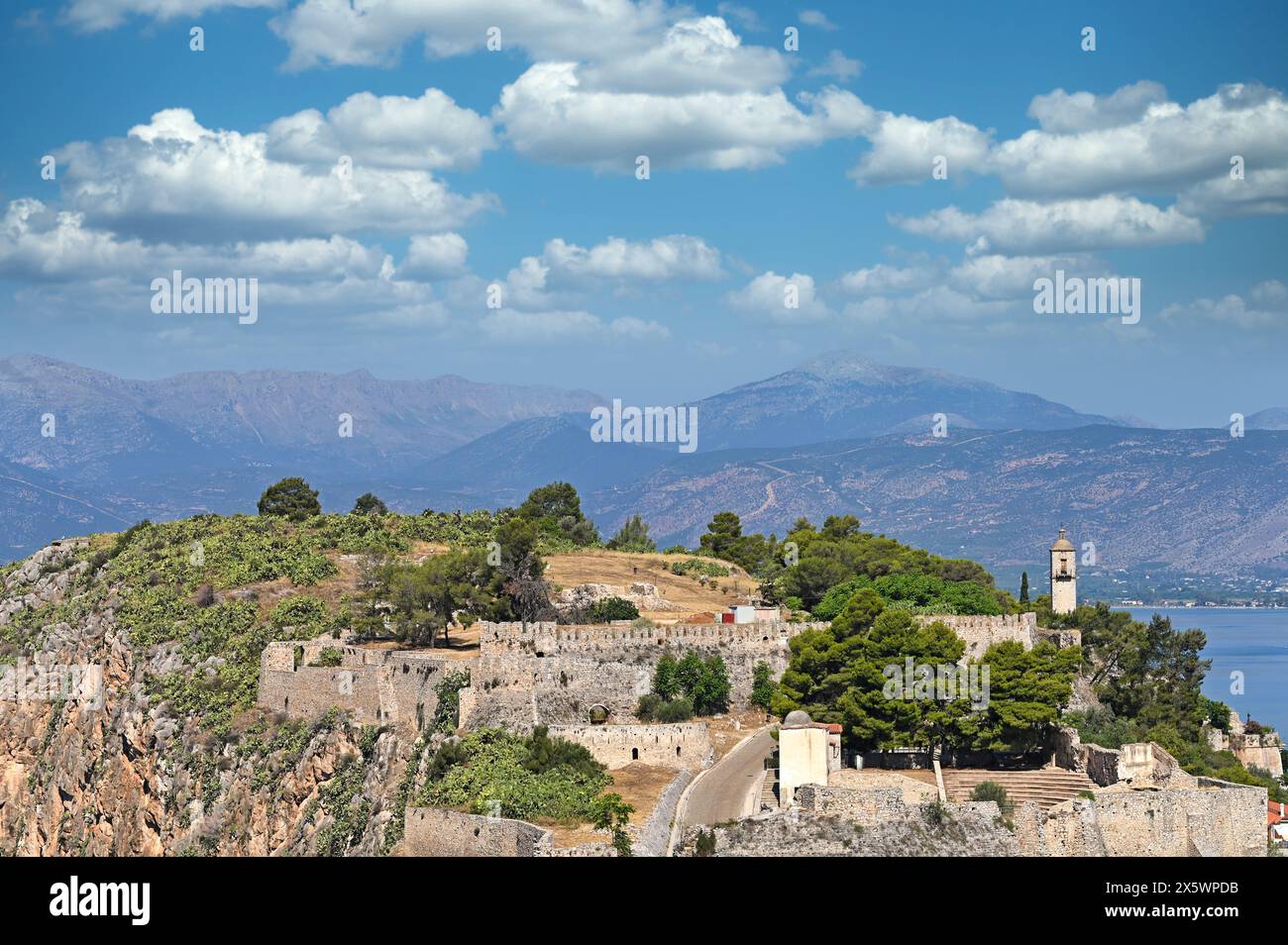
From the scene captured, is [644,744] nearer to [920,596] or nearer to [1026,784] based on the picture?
[1026,784]

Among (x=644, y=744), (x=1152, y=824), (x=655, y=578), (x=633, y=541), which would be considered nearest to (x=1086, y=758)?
(x=1152, y=824)

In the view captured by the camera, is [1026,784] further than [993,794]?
Yes

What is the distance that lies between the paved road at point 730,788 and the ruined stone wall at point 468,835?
3.72 m

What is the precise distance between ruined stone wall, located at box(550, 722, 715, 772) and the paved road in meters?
0.69

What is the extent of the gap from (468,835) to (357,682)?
41.8 feet

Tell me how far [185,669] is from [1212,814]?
113 feet

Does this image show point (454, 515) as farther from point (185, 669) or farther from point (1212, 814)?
point (1212, 814)

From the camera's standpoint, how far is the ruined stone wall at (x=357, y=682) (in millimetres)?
45469

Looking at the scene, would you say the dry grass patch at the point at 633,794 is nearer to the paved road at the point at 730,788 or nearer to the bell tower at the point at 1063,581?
the paved road at the point at 730,788

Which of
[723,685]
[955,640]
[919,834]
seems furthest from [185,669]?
[919,834]

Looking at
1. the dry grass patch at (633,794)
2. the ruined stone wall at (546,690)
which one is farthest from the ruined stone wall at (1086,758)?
the ruined stone wall at (546,690)

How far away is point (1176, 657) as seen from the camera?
5778 cm

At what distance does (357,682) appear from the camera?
48250mm
